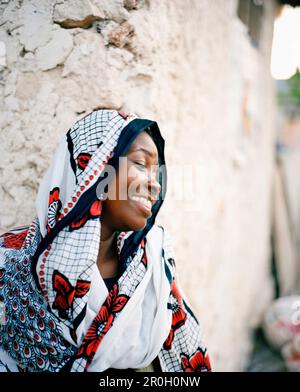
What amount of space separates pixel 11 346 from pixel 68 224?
0.48 metres

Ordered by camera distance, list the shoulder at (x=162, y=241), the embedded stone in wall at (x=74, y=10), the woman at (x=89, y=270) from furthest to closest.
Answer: the embedded stone in wall at (x=74, y=10) < the shoulder at (x=162, y=241) < the woman at (x=89, y=270)

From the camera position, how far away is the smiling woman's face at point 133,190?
1.28 m

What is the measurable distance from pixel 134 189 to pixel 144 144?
0.16m

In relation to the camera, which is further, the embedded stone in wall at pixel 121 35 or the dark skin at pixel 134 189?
the embedded stone in wall at pixel 121 35

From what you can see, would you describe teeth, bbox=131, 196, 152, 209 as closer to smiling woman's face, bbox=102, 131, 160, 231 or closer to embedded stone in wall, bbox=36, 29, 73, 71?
smiling woman's face, bbox=102, 131, 160, 231

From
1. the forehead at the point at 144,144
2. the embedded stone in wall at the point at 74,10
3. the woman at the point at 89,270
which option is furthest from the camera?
the embedded stone in wall at the point at 74,10

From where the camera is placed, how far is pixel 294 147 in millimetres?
6023

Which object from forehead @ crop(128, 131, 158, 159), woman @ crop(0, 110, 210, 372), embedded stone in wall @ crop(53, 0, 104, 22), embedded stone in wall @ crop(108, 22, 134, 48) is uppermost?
embedded stone in wall @ crop(53, 0, 104, 22)

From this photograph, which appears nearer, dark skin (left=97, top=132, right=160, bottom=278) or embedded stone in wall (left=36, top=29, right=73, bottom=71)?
dark skin (left=97, top=132, right=160, bottom=278)

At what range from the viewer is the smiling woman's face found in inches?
50.4

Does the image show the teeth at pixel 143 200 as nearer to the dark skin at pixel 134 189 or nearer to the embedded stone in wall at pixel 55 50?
the dark skin at pixel 134 189

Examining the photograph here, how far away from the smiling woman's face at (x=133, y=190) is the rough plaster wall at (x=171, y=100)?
0.53 meters

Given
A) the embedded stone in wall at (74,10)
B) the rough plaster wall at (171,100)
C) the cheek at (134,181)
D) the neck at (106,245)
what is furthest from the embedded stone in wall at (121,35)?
the neck at (106,245)

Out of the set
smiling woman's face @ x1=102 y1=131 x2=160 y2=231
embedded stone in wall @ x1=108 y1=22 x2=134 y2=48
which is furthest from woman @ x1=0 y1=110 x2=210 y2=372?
embedded stone in wall @ x1=108 y1=22 x2=134 y2=48
